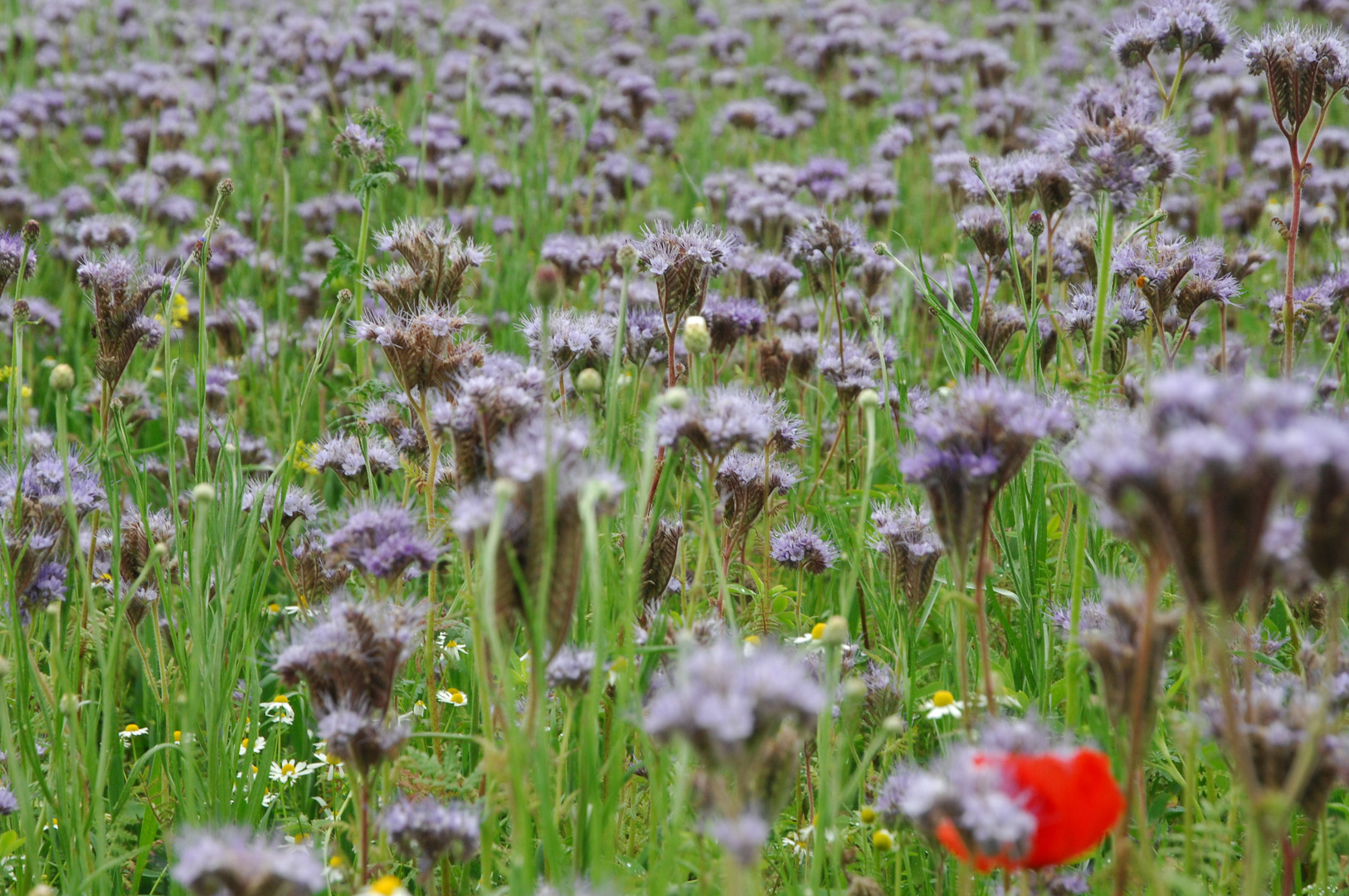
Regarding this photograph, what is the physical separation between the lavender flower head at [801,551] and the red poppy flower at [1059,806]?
1.81 metres

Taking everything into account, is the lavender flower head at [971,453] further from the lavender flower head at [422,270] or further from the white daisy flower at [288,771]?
the white daisy flower at [288,771]

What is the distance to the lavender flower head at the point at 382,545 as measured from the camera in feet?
8.14

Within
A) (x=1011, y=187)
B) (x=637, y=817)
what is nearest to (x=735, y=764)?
(x=637, y=817)

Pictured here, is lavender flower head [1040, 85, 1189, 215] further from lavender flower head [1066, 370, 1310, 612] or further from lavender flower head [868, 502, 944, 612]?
lavender flower head [1066, 370, 1310, 612]

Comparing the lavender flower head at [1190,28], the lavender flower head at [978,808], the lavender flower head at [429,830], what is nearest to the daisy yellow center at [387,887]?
the lavender flower head at [429,830]

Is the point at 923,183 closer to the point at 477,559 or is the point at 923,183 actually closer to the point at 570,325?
the point at 570,325

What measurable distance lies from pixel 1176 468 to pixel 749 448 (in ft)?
3.91

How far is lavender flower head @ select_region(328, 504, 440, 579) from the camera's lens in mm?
2480

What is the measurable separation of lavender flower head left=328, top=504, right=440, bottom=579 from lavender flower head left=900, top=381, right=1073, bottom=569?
1.01 metres

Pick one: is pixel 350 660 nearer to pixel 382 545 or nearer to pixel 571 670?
pixel 382 545

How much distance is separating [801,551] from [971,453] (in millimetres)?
1435

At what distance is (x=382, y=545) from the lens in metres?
2.49

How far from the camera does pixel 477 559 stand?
7.44 feet

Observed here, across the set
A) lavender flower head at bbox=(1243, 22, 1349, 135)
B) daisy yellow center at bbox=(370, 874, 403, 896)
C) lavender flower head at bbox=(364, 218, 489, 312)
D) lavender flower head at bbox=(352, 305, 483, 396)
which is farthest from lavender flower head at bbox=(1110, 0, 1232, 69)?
daisy yellow center at bbox=(370, 874, 403, 896)
